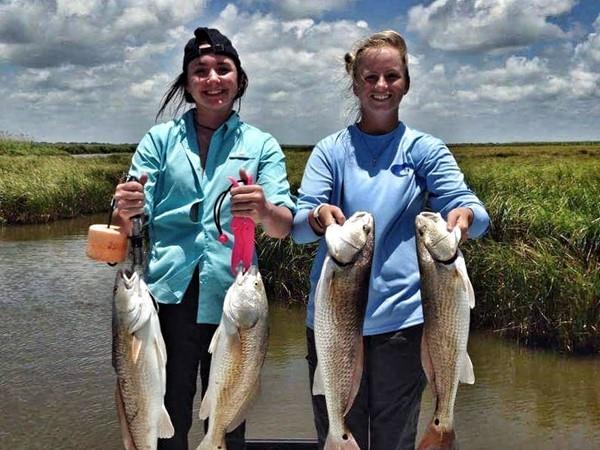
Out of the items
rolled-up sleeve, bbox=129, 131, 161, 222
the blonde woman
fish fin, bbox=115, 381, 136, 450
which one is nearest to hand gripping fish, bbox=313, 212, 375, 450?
the blonde woman

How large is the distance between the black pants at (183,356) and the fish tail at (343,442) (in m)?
0.76

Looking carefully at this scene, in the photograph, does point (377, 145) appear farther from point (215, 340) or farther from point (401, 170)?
point (215, 340)

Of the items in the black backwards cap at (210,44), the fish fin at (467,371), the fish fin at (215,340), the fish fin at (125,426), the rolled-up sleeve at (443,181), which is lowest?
the fish fin at (125,426)

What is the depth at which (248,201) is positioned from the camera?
3.22 meters

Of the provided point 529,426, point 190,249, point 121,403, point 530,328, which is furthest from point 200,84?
point 530,328

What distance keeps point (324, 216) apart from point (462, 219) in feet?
2.15

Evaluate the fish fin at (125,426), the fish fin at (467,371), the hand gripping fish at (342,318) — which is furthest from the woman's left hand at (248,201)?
the fish fin at (467,371)

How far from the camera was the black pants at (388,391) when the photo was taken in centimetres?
347

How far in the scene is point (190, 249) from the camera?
3701 mm

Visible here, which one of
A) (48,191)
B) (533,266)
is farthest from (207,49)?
(48,191)

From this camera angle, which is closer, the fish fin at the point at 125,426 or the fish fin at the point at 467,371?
the fish fin at the point at 467,371

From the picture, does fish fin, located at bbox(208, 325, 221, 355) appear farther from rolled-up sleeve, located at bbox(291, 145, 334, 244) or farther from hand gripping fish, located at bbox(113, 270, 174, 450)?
rolled-up sleeve, located at bbox(291, 145, 334, 244)

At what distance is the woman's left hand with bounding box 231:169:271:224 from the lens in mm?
3213

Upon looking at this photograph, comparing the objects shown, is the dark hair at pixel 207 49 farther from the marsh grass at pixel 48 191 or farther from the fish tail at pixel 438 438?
the marsh grass at pixel 48 191
